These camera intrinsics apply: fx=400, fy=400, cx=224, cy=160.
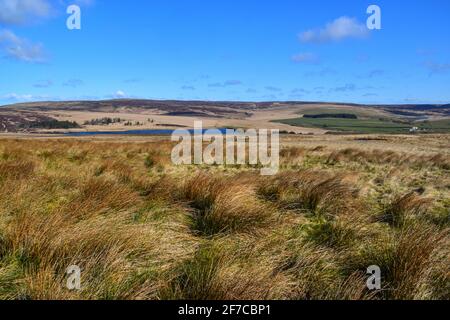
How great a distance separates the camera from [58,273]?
10.5ft

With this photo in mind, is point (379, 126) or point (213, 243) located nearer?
point (213, 243)

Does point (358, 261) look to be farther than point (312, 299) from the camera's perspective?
Yes

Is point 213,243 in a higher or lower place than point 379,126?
lower

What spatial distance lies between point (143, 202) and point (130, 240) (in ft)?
6.30

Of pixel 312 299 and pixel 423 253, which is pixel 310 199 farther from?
pixel 312 299

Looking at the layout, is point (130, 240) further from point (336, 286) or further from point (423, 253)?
point (423, 253)

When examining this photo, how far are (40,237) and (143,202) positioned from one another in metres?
2.19

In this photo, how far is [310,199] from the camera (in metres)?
6.25

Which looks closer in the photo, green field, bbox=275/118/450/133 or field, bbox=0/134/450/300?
field, bbox=0/134/450/300

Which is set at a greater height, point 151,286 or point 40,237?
point 40,237

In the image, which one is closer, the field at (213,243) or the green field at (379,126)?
the field at (213,243)
